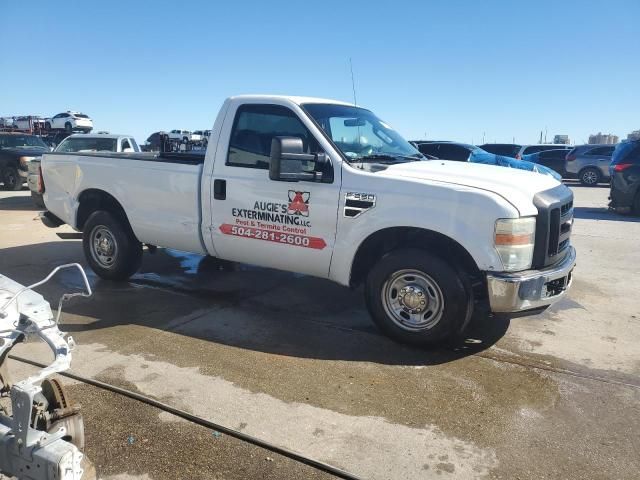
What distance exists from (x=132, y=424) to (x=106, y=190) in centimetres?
341

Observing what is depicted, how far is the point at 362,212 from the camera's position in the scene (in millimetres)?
4273

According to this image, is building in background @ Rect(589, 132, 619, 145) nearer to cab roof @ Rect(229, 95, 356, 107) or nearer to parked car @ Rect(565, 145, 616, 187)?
parked car @ Rect(565, 145, 616, 187)

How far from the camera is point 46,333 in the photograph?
2.18 metres

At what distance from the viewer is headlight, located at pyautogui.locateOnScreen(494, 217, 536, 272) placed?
147 inches

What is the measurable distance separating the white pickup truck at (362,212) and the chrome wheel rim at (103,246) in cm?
42

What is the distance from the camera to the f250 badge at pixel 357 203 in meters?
4.23

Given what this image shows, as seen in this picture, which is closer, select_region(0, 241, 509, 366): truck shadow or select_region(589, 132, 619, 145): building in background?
select_region(0, 241, 509, 366): truck shadow

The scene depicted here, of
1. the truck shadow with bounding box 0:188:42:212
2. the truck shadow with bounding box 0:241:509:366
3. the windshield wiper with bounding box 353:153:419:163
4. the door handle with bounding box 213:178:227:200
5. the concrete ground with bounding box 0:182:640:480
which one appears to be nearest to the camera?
the concrete ground with bounding box 0:182:640:480

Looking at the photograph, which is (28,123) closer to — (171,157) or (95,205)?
(95,205)

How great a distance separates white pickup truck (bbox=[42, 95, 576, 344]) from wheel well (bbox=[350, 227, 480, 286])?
1 centimetres

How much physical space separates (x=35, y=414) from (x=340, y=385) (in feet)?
6.77

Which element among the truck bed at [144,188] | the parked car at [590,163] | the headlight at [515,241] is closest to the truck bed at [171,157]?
the truck bed at [144,188]

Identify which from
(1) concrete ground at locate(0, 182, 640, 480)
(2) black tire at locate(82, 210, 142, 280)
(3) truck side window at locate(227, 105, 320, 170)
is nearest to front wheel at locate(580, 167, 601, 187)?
(1) concrete ground at locate(0, 182, 640, 480)

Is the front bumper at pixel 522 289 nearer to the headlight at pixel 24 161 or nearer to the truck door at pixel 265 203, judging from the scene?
the truck door at pixel 265 203
